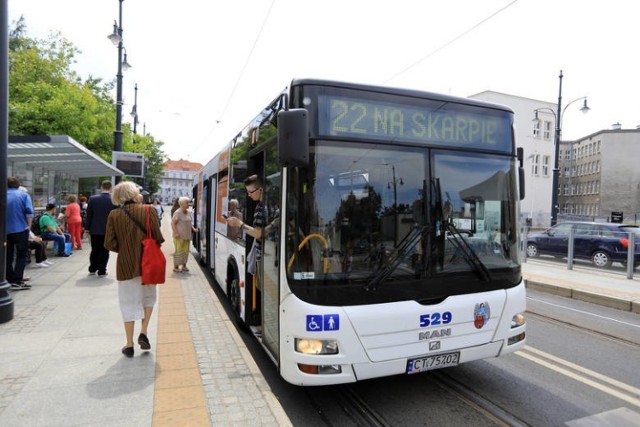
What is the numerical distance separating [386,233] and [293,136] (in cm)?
110

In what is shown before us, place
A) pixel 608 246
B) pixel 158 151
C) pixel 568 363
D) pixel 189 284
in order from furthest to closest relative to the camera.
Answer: pixel 158 151 < pixel 608 246 < pixel 189 284 < pixel 568 363

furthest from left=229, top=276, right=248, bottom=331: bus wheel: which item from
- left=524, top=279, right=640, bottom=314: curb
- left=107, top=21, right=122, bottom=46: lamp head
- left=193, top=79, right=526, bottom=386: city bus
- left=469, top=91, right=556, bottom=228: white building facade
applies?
left=469, top=91, right=556, bottom=228: white building facade

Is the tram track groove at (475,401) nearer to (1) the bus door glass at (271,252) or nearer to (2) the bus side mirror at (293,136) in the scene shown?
(1) the bus door glass at (271,252)

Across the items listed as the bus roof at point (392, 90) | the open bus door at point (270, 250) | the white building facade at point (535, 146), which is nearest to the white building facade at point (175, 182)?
A: the white building facade at point (535, 146)

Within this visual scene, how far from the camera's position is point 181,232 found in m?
10.2

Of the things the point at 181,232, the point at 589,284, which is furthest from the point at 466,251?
the point at 589,284

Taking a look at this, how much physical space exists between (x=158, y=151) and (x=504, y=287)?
155 ft

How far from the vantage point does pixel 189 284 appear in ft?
29.4

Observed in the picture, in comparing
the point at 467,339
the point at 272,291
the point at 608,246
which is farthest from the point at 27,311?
the point at 608,246

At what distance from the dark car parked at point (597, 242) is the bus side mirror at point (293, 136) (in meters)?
11.3

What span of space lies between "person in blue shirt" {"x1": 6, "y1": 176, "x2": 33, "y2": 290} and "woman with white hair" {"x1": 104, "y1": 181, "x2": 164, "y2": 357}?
3.79 meters

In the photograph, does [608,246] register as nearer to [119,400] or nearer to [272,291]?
[272,291]

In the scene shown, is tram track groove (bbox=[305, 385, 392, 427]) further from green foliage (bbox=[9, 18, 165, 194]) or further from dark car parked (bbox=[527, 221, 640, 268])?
green foliage (bbox=[9, 18, 165, 194])

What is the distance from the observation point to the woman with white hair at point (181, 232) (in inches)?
401
